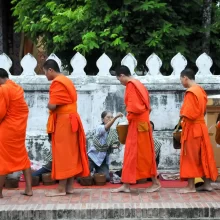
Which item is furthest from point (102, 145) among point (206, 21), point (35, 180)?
point (206, 21)

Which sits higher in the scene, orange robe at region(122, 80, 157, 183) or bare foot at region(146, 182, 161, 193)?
orange robe at region(122, 80, 157, 183)

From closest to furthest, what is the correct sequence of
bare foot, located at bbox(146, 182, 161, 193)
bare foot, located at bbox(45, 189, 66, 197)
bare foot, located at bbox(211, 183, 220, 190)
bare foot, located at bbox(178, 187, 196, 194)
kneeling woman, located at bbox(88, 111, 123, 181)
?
bare foot, located at bbox(45, 189, 66, 197) → bare foot, located at bbox(178, 187, 196, 194) → bare foot, located at bbox(146, 182, 161, 193) → bare foot, located at bbox(211, 183, 220, 190) → kneeling woman, located at bbox(88, 111, 123, 181)

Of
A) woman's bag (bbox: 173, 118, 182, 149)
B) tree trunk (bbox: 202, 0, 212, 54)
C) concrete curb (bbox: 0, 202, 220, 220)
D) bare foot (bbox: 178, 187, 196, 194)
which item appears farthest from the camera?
tree trunk (bbox: 202, 0, 212, 54)

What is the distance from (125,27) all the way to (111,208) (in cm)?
507

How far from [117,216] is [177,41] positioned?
206 inches

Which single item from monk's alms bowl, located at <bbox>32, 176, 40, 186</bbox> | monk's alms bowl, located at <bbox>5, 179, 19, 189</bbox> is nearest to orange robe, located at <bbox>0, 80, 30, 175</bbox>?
monk's alms bowl, located at <bbox>5, 179, 19, 189</bbox>

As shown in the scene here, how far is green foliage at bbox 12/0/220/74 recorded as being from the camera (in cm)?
1023

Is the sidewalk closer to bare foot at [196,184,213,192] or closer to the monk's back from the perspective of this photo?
bare foot at [196,184,213,192]

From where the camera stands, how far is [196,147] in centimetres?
707

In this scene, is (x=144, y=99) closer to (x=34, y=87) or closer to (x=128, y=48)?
(x=34, y=87)

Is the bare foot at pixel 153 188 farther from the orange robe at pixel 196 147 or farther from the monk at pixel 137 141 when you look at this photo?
the orange robe at pixel 196 147

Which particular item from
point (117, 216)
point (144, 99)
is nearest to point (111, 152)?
point (144, 99)

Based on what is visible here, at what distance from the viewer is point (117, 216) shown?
20.6 ft

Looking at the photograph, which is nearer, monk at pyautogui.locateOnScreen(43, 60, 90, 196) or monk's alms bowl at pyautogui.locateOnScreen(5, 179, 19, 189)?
monk at pyautogui.locateOnScreen(43, 60, 90, 196)
